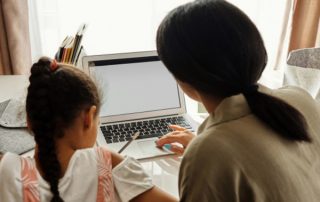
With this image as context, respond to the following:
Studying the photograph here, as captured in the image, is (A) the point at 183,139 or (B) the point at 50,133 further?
(A) the point at 183,139

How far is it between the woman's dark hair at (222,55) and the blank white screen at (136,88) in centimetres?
61

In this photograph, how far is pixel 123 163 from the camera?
0.88m

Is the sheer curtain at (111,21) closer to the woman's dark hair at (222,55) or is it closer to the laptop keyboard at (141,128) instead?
the laptop keyboard at (141,128)

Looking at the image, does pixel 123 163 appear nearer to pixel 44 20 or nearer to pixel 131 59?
pixel 131 59

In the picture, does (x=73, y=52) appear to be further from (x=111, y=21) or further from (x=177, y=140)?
(x=111, y=21)

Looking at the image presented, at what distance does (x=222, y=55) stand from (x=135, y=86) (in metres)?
0.70

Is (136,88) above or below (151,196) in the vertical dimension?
above

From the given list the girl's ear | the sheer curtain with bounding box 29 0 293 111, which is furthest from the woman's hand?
the sheer curtain with bounding box 29 0 293 111

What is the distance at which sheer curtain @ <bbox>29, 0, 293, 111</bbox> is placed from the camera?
1.88m

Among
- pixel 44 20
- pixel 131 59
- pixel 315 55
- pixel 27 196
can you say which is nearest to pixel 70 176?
pixel 27 196

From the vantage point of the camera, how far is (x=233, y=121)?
26.8 inches

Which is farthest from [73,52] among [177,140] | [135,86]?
[177,140]

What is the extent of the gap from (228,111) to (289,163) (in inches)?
5.8

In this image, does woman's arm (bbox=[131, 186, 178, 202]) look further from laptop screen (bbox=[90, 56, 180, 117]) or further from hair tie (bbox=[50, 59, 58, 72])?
laptop screen (bbox=[90, 56, 180, 117])
